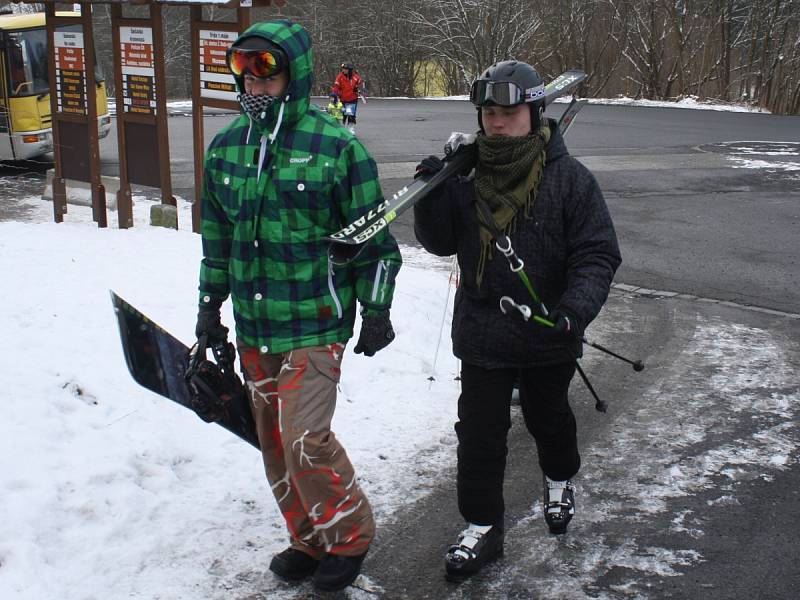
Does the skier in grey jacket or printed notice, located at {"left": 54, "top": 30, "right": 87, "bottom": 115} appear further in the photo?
printed notice, located at {"left": 54, "top": 30, "right": 87, "bottom": 115}

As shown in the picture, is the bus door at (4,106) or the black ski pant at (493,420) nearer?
the black ski pant at (493,420)

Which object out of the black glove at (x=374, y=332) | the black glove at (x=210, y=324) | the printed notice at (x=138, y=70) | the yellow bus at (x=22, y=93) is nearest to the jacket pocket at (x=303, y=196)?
the black glove at (x=374, y=332)

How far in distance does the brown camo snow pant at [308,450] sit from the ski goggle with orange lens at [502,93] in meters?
1.02

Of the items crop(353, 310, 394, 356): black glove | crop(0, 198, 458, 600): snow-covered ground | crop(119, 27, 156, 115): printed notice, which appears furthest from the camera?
crop(119, 27, 156, 115): printed notice

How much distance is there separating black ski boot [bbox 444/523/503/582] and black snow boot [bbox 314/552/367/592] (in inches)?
15.5

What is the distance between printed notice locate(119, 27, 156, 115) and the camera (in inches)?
369

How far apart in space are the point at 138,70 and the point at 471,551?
23.1 feet

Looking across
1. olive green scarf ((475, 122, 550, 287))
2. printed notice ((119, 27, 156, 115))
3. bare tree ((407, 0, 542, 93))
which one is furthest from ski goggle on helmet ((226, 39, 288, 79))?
bare tree ((407, 0, 542, 93))

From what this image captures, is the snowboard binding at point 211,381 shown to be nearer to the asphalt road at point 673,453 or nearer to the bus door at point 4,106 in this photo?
the asphalt road at point 673,453

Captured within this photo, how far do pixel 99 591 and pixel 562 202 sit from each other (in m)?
2.16

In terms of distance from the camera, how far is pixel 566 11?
34.3 meters

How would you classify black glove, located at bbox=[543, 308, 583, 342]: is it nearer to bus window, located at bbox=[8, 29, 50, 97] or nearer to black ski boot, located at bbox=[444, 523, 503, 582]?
black ski boot, located at bbox=[444, 523, 503, 582]

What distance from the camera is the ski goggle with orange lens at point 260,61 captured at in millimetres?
3291

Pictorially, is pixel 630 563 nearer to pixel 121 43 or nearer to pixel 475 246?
pixel 475 246
